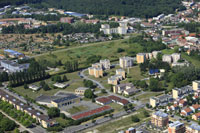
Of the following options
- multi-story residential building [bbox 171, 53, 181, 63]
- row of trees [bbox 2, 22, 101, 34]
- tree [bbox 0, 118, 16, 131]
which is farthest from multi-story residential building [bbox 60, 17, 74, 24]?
tree [bbox 0, 118, 16, 131]

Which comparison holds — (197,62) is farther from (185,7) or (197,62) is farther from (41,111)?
(185,7)

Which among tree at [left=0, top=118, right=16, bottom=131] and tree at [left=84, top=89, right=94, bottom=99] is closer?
tree at [left=0, top=118, right=16, bottom=131]

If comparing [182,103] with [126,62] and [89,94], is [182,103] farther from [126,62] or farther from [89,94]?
[126,62]

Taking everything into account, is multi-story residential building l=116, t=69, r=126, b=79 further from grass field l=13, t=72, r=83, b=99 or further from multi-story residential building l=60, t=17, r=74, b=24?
multi-story residential building l=60, t=17, r=74, b=24

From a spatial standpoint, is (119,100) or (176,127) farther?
(119,100)

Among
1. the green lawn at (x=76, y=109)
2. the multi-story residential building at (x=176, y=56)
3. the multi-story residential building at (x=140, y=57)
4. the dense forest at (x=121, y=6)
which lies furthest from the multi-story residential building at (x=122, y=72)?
the dense forest at (x=121, y=6)

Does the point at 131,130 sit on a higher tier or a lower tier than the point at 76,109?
higher

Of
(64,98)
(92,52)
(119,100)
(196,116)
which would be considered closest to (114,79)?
(119,100)
